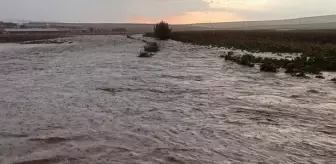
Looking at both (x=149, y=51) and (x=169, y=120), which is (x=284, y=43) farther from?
(x=169, y=120)

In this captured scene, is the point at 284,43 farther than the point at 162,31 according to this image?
No

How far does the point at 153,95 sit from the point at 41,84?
8.09m

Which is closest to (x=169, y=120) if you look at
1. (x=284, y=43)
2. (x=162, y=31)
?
(x=284, y=43)

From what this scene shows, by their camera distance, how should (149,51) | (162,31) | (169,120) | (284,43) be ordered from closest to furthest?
(169,120), (149,51), (284,43), (162,31)

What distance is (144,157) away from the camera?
9711 millimetres

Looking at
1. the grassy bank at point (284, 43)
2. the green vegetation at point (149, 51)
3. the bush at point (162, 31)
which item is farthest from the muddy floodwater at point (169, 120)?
the bush at point (162, 31)

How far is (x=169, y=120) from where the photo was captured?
13.9m

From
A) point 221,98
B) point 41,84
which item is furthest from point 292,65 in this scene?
point 41,84

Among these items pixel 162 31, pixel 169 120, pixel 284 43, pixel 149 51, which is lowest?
pixel 169 120

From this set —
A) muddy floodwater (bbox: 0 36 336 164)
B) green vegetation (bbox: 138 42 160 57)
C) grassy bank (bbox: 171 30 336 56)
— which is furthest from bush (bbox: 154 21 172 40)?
muddy floodwater (bbox: 0 36 336 164)

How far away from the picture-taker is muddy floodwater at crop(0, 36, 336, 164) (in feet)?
32.8

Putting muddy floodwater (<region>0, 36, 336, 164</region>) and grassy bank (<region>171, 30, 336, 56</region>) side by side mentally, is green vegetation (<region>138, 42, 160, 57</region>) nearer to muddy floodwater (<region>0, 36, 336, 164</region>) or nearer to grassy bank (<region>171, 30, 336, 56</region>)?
grassy bank (<region>171, 30, 336, 56</region>)

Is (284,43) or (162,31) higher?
(162,31)

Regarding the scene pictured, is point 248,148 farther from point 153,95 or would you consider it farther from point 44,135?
point 153,95
